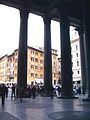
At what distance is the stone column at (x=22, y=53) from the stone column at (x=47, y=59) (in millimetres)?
3978

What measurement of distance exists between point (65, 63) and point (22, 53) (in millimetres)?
5895

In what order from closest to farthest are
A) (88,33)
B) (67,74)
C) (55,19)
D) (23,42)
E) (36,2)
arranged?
1. (88,33)
2. (67,74)
3. (23,42)
4. (36,2)
5. (55,19)

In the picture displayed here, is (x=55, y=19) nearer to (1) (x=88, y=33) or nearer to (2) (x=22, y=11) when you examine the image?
(2) (x=22, y=11)

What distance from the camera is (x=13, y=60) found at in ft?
384

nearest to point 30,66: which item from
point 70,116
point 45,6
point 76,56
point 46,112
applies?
point 76,56

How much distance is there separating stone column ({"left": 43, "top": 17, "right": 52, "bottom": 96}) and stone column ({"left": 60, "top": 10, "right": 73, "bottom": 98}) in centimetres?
617

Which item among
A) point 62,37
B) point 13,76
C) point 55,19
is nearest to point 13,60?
point 13,76

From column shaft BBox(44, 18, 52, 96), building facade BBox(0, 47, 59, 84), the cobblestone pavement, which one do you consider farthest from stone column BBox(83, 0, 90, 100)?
building facade BBox(0, 47, 59, 84)

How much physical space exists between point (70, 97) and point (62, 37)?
6082 mm

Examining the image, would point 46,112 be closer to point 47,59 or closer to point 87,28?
point 87,28

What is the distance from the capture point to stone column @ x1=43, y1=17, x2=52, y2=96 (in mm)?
30078

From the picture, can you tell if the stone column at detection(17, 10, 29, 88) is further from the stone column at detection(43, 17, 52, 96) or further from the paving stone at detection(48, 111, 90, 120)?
the paving stone at detection(48, 111, 90, 120)

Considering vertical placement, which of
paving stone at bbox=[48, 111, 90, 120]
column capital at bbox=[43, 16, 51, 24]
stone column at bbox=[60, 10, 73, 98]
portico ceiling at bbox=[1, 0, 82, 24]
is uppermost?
portico ceiling at bbox=[1, 0, 82, 24]

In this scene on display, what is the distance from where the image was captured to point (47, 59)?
101ft
